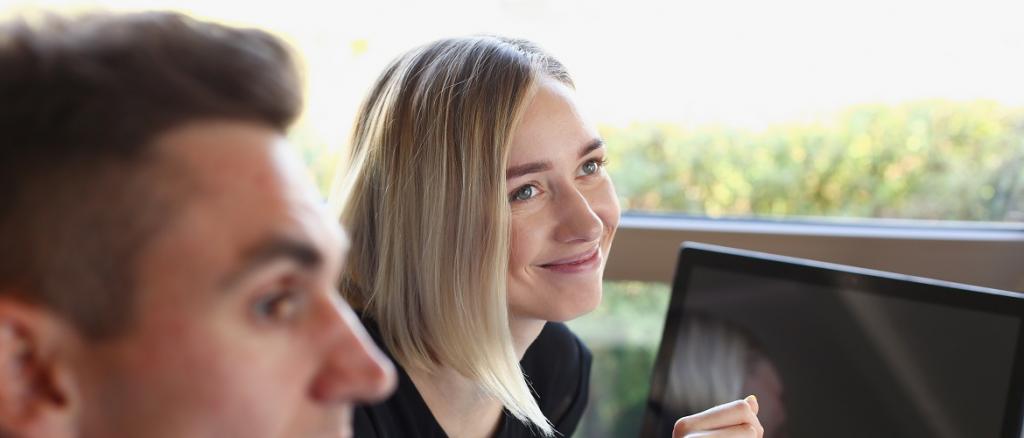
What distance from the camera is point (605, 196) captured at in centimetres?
123

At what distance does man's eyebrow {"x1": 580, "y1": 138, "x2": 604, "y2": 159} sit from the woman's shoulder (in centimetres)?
35

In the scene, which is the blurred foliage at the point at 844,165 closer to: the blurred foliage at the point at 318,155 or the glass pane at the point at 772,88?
the glass pane at the point at 772,88

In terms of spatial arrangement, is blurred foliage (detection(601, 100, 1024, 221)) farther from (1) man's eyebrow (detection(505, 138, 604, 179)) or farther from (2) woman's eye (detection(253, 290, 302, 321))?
(2) woman's eye (detection(253, 290, 302, 321))

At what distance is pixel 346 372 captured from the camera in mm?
558

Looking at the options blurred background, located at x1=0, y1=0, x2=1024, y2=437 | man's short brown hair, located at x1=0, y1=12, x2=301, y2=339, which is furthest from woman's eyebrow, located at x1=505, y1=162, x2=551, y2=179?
man's short brown hair, located at x1=0, y1=12, x2=301, y2=339

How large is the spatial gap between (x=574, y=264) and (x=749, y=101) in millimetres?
675

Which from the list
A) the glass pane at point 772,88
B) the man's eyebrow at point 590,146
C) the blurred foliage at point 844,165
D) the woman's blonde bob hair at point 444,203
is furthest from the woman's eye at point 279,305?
the blurred foliage at point 844,165

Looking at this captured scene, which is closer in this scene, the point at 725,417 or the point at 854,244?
the point at 725,417

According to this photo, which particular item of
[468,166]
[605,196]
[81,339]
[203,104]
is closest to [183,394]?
[81,339]

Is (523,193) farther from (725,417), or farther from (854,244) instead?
(854,244)

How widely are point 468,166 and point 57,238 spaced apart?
66 cm

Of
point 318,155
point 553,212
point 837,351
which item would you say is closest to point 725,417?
point 837,351

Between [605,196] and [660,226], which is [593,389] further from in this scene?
[605,196]

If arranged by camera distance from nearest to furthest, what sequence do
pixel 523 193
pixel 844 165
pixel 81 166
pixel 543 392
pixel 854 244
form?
1. pixel 81 166
2. pixel 523 193
3. pixel 543 392
4. pixel 854 244
5. pixel 844 165
